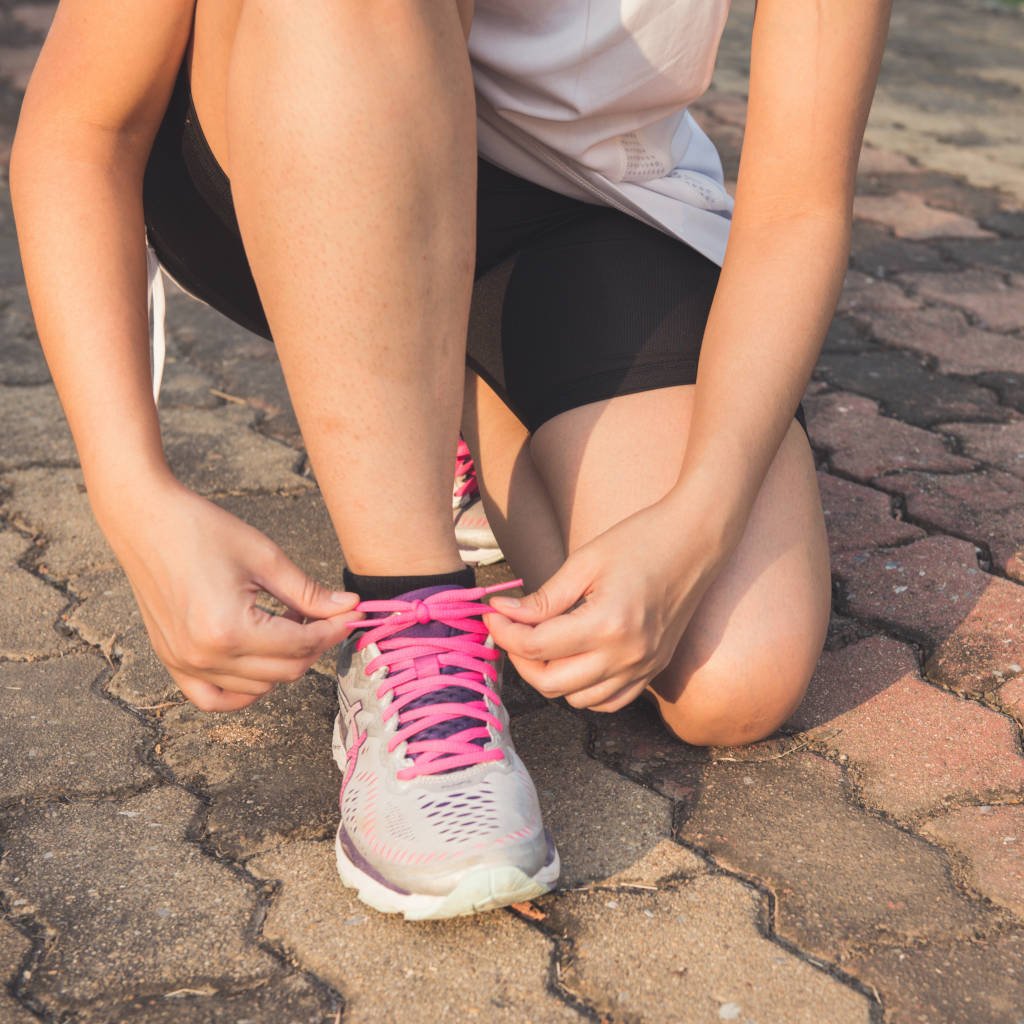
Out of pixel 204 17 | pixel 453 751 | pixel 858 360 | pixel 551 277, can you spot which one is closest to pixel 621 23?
pixel 551 277

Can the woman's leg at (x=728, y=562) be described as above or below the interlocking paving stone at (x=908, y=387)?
above

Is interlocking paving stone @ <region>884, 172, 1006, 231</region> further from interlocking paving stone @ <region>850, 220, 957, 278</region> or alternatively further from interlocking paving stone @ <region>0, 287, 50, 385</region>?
interlocking paving stone @ <region>0, 287, 50, 385</region>

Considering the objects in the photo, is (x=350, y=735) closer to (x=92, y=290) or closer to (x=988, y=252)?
(x=92, y=290)

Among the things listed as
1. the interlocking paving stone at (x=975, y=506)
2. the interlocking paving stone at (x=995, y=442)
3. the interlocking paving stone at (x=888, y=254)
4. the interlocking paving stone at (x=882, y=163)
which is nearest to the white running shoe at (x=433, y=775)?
the interlocking paving stone at (x=975, y=506)

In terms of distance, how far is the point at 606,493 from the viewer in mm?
1383

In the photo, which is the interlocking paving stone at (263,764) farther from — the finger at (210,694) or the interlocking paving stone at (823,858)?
the interlocking paving stone at (823,858)

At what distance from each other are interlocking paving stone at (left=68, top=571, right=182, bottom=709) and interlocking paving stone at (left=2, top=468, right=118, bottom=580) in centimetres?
4

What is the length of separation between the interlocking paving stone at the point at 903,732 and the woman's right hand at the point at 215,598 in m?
0.53

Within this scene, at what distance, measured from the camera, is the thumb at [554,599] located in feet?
3.74

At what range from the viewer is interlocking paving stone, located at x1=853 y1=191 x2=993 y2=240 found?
10.1 ft

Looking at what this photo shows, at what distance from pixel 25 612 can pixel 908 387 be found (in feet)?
4.67

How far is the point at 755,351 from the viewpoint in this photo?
1.28 meters

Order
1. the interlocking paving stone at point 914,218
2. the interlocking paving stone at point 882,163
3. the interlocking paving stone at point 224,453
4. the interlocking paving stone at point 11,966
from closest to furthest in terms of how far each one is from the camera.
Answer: the interlocking paving stone at point 11,966
the interlocking paving stone at point 224,453
the interlocking paving stone at point 914,218
the interlocking paving stone at point 882,163

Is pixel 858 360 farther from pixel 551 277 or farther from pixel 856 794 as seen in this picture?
pixel 856 794
